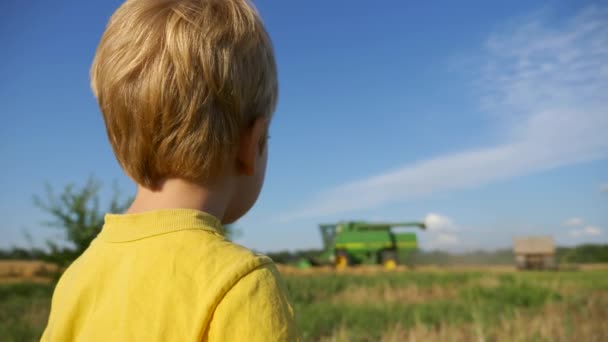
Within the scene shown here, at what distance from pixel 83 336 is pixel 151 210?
0.27m

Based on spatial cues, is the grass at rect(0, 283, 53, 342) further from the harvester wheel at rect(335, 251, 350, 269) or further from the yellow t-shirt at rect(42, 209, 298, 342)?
the harvester wheel at rect(335, 251, 350, 269)

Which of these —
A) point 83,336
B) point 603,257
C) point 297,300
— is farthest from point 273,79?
point 603,257

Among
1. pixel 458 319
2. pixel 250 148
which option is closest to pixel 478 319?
pixel 458 319

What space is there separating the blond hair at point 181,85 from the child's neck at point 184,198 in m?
0.02

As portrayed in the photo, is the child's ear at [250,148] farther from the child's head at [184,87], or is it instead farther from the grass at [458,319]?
the grass at [458,319]

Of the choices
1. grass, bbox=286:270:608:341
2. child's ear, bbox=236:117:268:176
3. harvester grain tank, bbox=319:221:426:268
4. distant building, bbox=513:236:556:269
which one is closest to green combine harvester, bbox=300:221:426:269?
harvester grain tank, bbox=319:221:426:268

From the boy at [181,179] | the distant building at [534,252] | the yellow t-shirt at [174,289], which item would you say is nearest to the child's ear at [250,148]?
the boy at [181,179]

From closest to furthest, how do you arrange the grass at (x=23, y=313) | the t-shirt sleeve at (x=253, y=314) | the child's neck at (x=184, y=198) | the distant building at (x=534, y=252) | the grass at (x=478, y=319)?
1. the t-shirt sleeve at (x=253, y=314)
2. the child's neck at (x=184, y=198)
3. the grass at (x=478, y=319)
4. the grass at (x=23, y=313)
5. the distant building at (x=534, y=252)

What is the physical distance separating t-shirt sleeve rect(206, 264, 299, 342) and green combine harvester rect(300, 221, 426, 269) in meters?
21.7

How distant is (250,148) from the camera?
1084mm

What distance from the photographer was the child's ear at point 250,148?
1.08 meters

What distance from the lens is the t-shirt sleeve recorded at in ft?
2.80

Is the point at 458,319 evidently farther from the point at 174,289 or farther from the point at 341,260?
the point at 341,260

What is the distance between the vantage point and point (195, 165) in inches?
40.2
